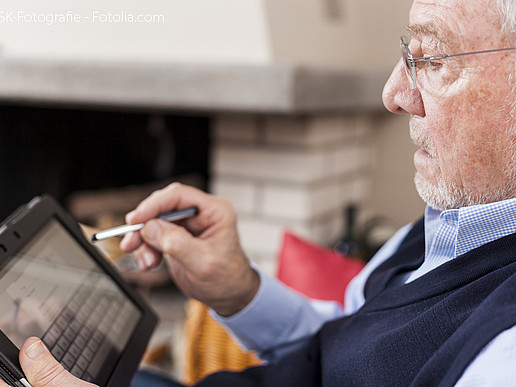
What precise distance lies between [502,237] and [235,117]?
113cm

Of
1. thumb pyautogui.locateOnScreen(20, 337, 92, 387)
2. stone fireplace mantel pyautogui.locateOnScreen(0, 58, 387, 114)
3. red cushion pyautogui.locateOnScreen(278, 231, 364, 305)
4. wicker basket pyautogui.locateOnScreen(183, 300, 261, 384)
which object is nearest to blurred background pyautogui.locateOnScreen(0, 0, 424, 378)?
stone fireplace mantel pyautogui.locateOnScreen(0, 58, 387, 114)

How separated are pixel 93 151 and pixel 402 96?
5.07 ft

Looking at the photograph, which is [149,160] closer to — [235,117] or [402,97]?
[235,117]

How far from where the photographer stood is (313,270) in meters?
1.42

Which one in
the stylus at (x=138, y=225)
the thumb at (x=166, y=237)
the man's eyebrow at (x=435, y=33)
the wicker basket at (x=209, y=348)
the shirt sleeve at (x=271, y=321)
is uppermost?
the man's eyebrow at (x=435, y=33)

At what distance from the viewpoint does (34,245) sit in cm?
78

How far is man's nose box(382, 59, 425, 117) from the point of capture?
0.76m

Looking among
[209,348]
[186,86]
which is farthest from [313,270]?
[186,86]

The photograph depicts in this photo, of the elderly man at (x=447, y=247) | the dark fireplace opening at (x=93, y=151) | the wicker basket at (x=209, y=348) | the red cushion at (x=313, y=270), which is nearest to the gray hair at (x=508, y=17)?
the elderly man at (x=447, y=247)

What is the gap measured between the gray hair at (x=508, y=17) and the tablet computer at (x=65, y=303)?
60 centimetres

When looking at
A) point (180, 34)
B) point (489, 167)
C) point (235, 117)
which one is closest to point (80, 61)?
point (180, 34)

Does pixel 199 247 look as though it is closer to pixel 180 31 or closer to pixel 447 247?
pixel 447 247

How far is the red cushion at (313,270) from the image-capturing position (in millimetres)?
1409

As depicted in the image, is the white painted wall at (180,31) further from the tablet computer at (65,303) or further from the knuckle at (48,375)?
the knuckle at (48,375)
